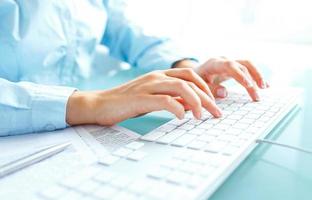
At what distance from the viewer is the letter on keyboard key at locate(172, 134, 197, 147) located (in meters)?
0.42

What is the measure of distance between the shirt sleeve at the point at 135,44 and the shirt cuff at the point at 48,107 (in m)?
0.39

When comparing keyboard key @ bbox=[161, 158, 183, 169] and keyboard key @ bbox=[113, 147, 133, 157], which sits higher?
keyboard key @ bbox=[161, 158, 183, 169]

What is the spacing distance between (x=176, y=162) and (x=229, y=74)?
33 cm

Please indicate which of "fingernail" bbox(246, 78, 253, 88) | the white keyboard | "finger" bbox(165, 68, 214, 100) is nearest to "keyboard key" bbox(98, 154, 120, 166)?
the white keyboard

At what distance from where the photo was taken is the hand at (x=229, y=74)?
0.64 metres

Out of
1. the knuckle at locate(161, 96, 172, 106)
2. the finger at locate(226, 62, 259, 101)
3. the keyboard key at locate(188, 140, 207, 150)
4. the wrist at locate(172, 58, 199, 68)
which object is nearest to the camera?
the keyboard key at locate(188, 140, 207, 150)

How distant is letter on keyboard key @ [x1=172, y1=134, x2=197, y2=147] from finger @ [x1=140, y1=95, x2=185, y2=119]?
6 centimetres

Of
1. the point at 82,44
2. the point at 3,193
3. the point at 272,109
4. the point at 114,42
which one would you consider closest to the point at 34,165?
the point at 3,193

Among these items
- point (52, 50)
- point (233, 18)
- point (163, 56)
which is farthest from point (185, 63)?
Answer: point (233, 18)

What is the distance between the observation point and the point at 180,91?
0.52m

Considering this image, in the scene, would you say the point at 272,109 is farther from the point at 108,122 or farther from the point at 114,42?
the point at 114,42

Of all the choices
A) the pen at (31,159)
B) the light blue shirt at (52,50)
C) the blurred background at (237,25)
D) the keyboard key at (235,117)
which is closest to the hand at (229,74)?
the keyboard key at (235,117)

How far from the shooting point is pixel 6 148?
47 cm

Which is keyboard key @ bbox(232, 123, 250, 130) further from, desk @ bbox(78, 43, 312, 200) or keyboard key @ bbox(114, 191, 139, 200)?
keyboard key @ bbox(114, 191, 139, 200)
